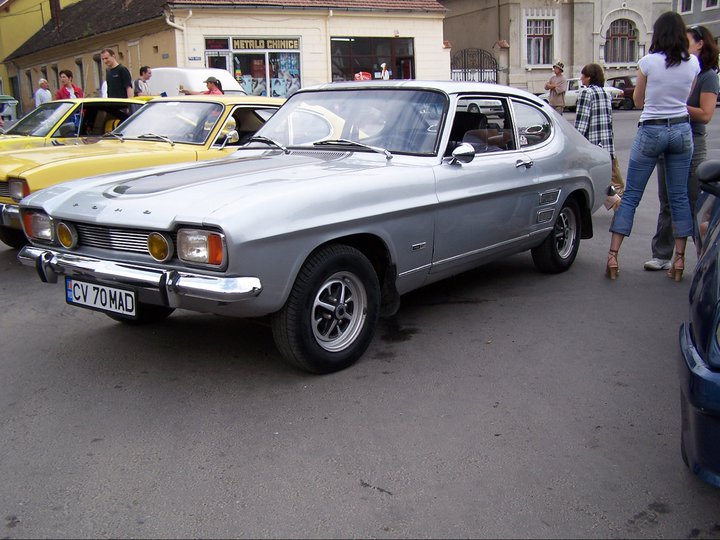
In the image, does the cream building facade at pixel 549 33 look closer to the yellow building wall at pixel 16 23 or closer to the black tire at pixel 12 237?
the yellow building wall at pixel 16 23

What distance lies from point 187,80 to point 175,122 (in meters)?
5.87

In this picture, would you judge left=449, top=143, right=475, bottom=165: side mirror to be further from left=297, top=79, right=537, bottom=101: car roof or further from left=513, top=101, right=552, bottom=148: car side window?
left=513, top=101, right=552, bottom=148: car side window

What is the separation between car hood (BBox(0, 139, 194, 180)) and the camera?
648cm

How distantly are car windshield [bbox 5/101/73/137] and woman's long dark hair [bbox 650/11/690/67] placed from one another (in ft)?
22.2

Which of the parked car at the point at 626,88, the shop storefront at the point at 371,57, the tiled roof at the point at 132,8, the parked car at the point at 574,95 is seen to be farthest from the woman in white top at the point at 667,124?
the parked car at the point at 626,88

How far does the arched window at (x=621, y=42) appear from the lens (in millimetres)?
38438

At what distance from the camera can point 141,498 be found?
2891 millimetres

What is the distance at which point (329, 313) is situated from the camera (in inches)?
160

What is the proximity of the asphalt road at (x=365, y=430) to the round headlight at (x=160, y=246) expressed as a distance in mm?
755

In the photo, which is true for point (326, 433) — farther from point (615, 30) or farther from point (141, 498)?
point (615, 30)

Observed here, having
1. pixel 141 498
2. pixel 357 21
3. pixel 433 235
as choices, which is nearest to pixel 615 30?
pixel 357 21

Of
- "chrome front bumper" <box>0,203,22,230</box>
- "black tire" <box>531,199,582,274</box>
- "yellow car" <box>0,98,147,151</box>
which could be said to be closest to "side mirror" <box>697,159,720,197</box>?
"black tire" <box>531,199,582,274</box>

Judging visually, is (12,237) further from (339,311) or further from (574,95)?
(574,95)

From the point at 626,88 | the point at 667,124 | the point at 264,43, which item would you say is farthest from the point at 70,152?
the point at 626,88
